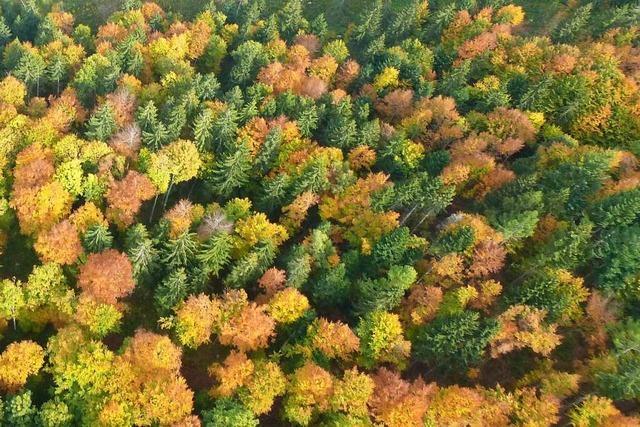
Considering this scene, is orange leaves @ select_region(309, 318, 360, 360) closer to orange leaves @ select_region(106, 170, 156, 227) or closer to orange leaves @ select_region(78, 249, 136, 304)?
orange leaves @ select_region(78, 249, 136, 304)

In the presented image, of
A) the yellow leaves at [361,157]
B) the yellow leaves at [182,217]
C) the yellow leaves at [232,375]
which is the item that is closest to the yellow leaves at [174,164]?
the yellow leaves at [182,217]

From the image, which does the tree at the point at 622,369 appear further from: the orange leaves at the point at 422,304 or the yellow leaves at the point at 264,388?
the yellow leaves at the point at 264,388

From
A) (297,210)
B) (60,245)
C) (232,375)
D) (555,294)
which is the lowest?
(232,375)

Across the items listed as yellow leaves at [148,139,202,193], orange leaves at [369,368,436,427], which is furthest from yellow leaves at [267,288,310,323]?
yellow leaves at [148,139,202,193]

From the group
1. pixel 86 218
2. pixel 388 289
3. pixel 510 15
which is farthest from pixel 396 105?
pixel 86 218

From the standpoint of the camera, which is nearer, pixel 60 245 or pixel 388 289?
pixel 388 289

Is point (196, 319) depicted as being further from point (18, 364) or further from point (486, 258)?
point (486, 258)

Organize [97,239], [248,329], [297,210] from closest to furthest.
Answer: [248,329] → [97,239] → [297,210]
